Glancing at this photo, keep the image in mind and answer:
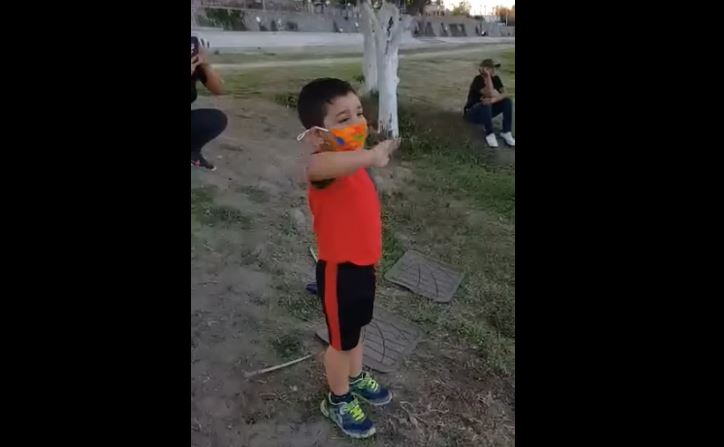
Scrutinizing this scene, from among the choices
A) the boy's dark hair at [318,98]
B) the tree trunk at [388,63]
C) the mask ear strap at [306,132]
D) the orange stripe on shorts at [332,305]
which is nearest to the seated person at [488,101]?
the tree trunk at [388,63]

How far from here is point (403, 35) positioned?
79.5 inches

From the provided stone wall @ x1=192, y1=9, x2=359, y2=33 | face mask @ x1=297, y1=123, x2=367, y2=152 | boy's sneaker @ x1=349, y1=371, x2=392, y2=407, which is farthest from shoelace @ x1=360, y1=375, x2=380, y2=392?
stone wall @ x1=192, y1=9, x2=359, y2=33

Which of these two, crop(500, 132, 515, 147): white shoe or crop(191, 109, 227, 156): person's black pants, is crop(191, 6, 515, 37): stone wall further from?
crop(500, 132, 515, 147): white shoe

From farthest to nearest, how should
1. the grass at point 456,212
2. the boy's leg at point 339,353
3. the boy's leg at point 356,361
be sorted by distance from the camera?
the grass at point 456,212, the boy's leg at point 356,361, the boy's leg at point 339,353

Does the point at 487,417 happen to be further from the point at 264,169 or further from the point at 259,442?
the point at 264,169

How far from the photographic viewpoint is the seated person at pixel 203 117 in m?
1.72

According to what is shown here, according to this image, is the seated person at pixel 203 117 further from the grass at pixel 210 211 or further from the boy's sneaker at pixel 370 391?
the boy's sneaker at pixel 370 391

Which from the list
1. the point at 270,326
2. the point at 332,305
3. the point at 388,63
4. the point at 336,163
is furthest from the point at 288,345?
the point at 388,63

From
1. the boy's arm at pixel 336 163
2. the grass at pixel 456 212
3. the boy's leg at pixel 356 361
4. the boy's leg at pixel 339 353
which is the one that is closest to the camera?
the boy's arm at pixel 336 163


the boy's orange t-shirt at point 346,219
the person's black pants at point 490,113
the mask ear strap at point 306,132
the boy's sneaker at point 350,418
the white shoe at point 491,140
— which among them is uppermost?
the person's black pants at point 490,113
